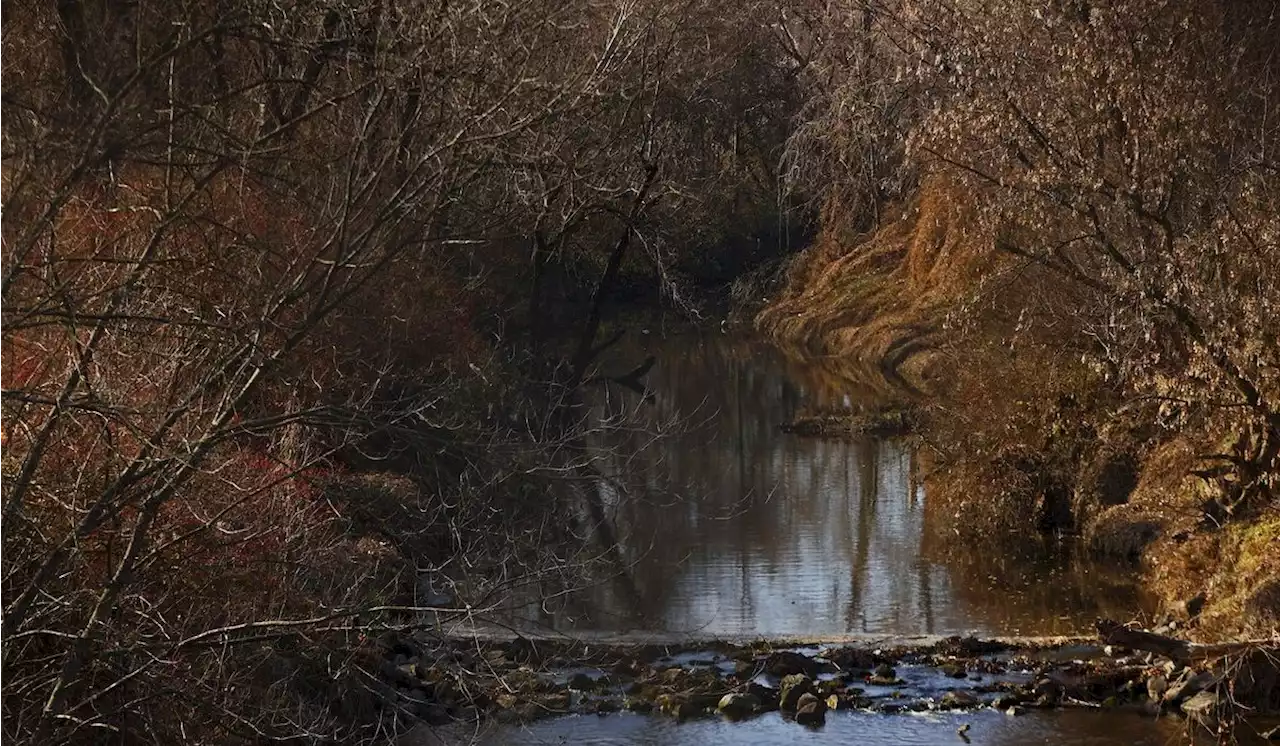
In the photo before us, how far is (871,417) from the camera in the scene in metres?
27.2

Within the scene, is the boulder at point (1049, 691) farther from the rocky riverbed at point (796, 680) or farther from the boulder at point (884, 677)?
the boulder at point (884, 677)

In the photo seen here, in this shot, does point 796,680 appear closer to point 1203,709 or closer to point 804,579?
point 1203,709

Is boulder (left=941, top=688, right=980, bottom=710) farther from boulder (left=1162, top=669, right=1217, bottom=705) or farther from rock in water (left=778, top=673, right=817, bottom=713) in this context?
boulder (left=1162, top=669, right=1217, bottom=705)

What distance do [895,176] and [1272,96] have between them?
63.2ft

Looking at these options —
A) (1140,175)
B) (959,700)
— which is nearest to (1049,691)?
(959,700)

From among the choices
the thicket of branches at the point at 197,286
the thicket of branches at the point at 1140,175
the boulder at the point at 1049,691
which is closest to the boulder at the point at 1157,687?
the boulder at the point at 1049,691

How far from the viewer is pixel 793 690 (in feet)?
42.2

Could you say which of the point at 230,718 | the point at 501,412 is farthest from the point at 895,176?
the point at 230,718

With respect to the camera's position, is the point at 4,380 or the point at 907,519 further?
the point at 907,519

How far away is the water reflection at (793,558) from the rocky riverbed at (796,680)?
2.81 feet

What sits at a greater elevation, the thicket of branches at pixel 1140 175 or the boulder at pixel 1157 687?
the thicket of branches at pixel 1140 175

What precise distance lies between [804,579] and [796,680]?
164 inches

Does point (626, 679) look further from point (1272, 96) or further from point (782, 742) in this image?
point (1272, 96)

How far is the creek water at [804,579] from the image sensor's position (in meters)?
12.1
